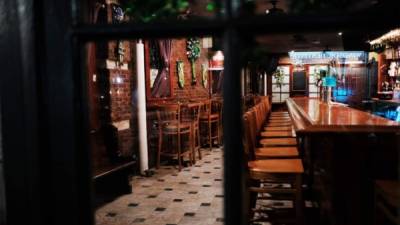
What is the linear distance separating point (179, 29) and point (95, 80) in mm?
4517

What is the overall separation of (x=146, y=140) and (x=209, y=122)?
6.50 ft

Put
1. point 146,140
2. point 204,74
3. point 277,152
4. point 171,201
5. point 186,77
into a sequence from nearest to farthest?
point 277,152 → point 171,201 → point 146,140 → point 186,77 → point 204,74

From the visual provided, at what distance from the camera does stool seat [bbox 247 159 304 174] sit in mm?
3153

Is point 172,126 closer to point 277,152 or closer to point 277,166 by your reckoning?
point 277,152

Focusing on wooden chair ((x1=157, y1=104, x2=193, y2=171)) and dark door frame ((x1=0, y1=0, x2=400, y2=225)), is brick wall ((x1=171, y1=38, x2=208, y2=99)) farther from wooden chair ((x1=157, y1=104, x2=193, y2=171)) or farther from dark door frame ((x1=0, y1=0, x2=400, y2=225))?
dark door frame ((x1=0, y1=0, x2=400, y2=225))

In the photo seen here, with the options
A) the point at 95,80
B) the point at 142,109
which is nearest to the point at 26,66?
the point at 95,80

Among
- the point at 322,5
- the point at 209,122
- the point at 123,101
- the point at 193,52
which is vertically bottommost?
the point at 209,122

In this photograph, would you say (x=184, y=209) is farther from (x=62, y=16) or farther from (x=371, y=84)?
(x=371, y=84)

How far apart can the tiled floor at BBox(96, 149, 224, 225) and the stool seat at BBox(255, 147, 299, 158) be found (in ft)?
1.92

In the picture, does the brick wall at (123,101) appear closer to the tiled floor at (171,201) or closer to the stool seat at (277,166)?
the tiled floor at (171,201)

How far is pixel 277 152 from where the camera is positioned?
4.03 m

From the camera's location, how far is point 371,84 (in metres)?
13.5

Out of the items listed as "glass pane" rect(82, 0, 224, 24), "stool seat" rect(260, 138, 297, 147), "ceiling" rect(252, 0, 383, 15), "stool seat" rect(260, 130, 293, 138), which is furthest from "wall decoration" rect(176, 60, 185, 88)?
"ceiling" rect(252, 0, 383, 15)

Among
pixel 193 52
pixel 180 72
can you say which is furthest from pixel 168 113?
pixel 193 52
